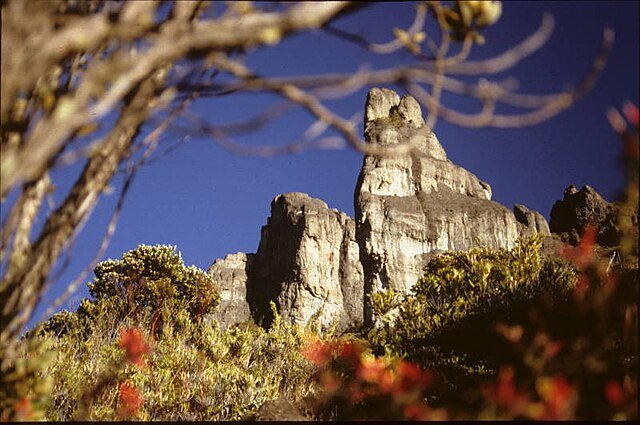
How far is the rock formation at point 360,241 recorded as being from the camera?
43156 mm

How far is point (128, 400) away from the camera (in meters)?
6.78

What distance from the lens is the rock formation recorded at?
142 feet

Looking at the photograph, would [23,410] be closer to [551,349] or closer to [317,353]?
[551,349]

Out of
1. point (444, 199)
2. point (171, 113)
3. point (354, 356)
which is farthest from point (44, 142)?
point (444, 199)

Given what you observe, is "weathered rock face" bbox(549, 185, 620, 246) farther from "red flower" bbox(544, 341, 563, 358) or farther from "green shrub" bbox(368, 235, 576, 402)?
"red flower" bbox(544, 341, 563, 358)

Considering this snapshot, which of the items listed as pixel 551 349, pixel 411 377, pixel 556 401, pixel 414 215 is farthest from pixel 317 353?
pixel 414 215

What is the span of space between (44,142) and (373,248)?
4293 centimetres

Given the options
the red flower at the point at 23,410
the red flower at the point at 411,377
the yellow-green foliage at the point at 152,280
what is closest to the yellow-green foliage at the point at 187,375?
the red flower at the point at 411,377

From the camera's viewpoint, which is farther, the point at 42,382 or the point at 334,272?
the point at 334,272

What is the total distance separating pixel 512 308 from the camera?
7680 mm

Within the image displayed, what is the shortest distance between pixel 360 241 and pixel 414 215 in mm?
6599

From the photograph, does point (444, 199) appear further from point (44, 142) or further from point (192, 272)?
point (44, 142)

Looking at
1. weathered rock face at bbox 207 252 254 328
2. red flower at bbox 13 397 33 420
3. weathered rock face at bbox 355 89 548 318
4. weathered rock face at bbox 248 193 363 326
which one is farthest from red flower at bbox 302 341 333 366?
weathered rock face at bbox 207 252 254 328

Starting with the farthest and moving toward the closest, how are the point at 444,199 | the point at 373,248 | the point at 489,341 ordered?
the point at 444,199, the point at 373,248, the point at 489,341
